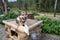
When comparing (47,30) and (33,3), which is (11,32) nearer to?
(47,30)

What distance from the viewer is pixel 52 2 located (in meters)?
8.06

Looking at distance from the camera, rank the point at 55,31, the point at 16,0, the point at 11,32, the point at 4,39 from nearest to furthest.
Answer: the point at 11,32 < the point at 4,39 < the point at 55,31 < the point at 16,0

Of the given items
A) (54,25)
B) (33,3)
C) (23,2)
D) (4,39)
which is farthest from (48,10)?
(4,39)

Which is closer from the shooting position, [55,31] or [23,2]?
[55,31]

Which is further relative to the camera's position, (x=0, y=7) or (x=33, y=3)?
(x=33, y=3)

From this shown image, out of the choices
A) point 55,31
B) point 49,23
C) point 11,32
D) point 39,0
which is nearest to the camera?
point 11,32

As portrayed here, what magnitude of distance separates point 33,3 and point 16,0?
1241mm

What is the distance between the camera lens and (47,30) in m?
4.20

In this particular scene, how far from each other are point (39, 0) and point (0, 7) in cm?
266

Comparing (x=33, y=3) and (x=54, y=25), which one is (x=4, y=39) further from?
(x=33, y=3)

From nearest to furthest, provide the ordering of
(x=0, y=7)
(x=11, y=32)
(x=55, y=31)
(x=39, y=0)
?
1. (x=11, y=32)
2. (x=55, y=31)
3. (x=0, y=7)
4. (x=39, y=0)

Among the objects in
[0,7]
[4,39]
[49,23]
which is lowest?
[4,39]

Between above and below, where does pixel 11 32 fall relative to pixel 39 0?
below

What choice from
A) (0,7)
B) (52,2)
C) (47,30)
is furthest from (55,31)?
(52,2)
